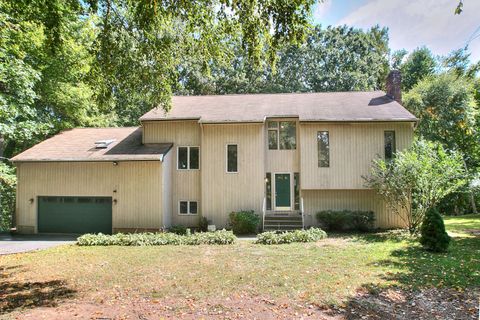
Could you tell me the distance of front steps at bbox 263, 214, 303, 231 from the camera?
15961 mm

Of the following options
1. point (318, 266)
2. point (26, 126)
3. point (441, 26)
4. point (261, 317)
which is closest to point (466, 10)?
point (441, 26)

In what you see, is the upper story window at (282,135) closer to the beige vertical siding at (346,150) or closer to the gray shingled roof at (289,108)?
the gray shingled roof at (289,108)

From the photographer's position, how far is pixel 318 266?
9258mm

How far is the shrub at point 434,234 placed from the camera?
10859mm

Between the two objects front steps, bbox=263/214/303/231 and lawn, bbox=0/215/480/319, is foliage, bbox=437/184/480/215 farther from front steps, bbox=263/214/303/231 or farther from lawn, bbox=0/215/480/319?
front steps, bbox=263/214/303/231

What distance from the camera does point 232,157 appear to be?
55.5ft

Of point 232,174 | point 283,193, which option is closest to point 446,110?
point 283,193

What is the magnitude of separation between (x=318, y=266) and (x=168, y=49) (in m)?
7.36

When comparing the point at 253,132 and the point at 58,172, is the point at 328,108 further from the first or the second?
the point at 58,172

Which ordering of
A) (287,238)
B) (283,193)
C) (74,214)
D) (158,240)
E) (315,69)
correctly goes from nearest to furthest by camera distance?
1. (287,238)
2. (158,240)
3. (74,214)
4. (283,193)
5. (315,69)

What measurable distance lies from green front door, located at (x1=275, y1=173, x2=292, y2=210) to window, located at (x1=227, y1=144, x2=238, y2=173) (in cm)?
242

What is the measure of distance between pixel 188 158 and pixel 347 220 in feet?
27.6

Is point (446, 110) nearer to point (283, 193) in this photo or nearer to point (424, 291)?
point (283, 193)

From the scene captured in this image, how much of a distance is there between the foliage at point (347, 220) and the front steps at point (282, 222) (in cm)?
110
